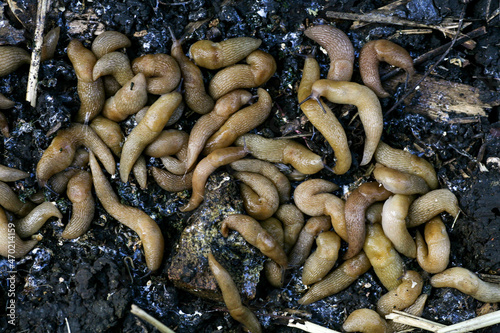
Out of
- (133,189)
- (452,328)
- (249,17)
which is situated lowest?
(452,328)

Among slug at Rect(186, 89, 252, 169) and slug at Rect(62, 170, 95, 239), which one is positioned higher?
slug at Rect(186, 89, 252, 169)

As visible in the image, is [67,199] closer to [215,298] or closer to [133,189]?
[133,189]

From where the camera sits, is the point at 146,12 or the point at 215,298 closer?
the point at 215,298

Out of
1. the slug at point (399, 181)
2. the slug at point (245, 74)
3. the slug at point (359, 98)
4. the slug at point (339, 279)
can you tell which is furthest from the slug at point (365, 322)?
A: the slug at point (245, 74)

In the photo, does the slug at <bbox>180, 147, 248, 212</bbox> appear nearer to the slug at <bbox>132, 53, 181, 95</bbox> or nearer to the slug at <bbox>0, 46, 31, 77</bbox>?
the slug at <bbox>132, 53, 181, 95</bbox>

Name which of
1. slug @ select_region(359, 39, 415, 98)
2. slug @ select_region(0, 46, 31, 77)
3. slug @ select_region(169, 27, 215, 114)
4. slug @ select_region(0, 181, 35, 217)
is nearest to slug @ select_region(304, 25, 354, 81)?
slug @ select_region(359, 39, 415, 98)

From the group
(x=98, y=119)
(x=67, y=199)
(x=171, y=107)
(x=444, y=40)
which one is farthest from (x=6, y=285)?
(x=444, y=40)
